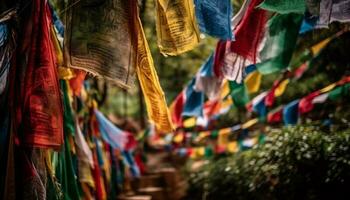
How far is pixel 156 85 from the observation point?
10.8 ft

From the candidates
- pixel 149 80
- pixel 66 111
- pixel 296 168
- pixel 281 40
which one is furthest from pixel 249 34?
pixel 296 168

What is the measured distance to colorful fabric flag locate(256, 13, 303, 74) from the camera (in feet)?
15.8

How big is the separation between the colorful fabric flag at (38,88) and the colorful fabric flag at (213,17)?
4.24ft

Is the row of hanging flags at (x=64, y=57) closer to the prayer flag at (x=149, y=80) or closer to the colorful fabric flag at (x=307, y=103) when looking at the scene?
the prayer flag at (x=149, y=80)

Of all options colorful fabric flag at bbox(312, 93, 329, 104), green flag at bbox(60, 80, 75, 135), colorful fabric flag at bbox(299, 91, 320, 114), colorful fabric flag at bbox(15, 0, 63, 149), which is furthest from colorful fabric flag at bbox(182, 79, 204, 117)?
colorful fabric flag at bbox(15, 0, 63, 149)

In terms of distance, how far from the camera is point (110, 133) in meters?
Answer: 7.21

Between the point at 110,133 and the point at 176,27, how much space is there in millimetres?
4437

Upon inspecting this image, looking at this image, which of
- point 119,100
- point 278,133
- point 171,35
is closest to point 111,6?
point 171,35

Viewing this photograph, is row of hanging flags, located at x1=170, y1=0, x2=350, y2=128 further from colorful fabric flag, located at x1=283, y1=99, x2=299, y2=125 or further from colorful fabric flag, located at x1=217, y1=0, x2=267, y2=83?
colorful fabric flag, located at x1=283, y1=99, x2=299, y2=125

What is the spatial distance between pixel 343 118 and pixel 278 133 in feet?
3.72

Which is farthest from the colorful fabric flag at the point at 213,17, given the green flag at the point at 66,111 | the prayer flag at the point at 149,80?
the green flag at the point at 66,111

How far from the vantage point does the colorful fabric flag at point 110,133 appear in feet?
22.8

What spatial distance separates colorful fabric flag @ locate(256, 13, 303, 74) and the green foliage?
1.87 meters

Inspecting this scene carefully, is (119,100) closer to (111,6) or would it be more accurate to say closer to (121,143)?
(121,143)
